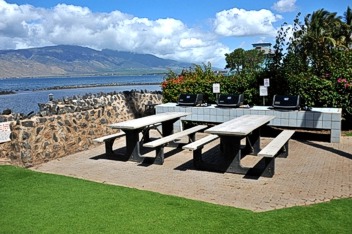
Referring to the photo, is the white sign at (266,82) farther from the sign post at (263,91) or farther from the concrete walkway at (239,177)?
the concrete walkway at (239,177)

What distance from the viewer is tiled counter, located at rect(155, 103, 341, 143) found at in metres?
9.12

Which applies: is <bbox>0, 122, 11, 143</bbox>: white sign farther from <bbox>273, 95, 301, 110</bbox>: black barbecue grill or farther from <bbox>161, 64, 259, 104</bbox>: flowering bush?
<bbox>273, 95, 301, 110</bbox>: black barbecue grill

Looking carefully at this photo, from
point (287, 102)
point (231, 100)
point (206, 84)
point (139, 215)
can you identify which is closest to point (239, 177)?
point (139, 215)

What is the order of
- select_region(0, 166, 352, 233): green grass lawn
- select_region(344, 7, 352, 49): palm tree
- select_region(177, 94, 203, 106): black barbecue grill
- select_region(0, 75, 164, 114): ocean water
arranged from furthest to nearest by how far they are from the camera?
select_region(344, 7, 352, 49): palm tree
select_region(0, 75, 164, 114): ocean water
select_region(177, 94, 203, 106): black barbecue grill
select_region(0, 166, 352, 233): green grass lawn

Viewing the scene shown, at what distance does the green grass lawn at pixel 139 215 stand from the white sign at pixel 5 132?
1.93 metres

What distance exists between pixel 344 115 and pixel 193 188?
6.50 m

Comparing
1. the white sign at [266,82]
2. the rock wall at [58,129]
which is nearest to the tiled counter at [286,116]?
the white sign at [266,82]

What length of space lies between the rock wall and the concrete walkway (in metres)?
0.33

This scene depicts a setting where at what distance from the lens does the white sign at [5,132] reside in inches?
284

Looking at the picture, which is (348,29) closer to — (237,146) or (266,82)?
(266,82)

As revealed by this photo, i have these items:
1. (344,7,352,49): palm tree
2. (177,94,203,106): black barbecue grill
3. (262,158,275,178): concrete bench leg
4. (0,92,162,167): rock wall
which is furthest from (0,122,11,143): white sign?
(344,7,352,49): palm tree

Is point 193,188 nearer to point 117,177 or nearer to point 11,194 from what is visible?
point 117,177

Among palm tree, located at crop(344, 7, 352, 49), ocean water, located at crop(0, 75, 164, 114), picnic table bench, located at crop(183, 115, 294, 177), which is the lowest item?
ocean water, located at crop(0, 75, 164, 114)

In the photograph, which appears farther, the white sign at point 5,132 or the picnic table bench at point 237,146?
the white sign at point 5,132
